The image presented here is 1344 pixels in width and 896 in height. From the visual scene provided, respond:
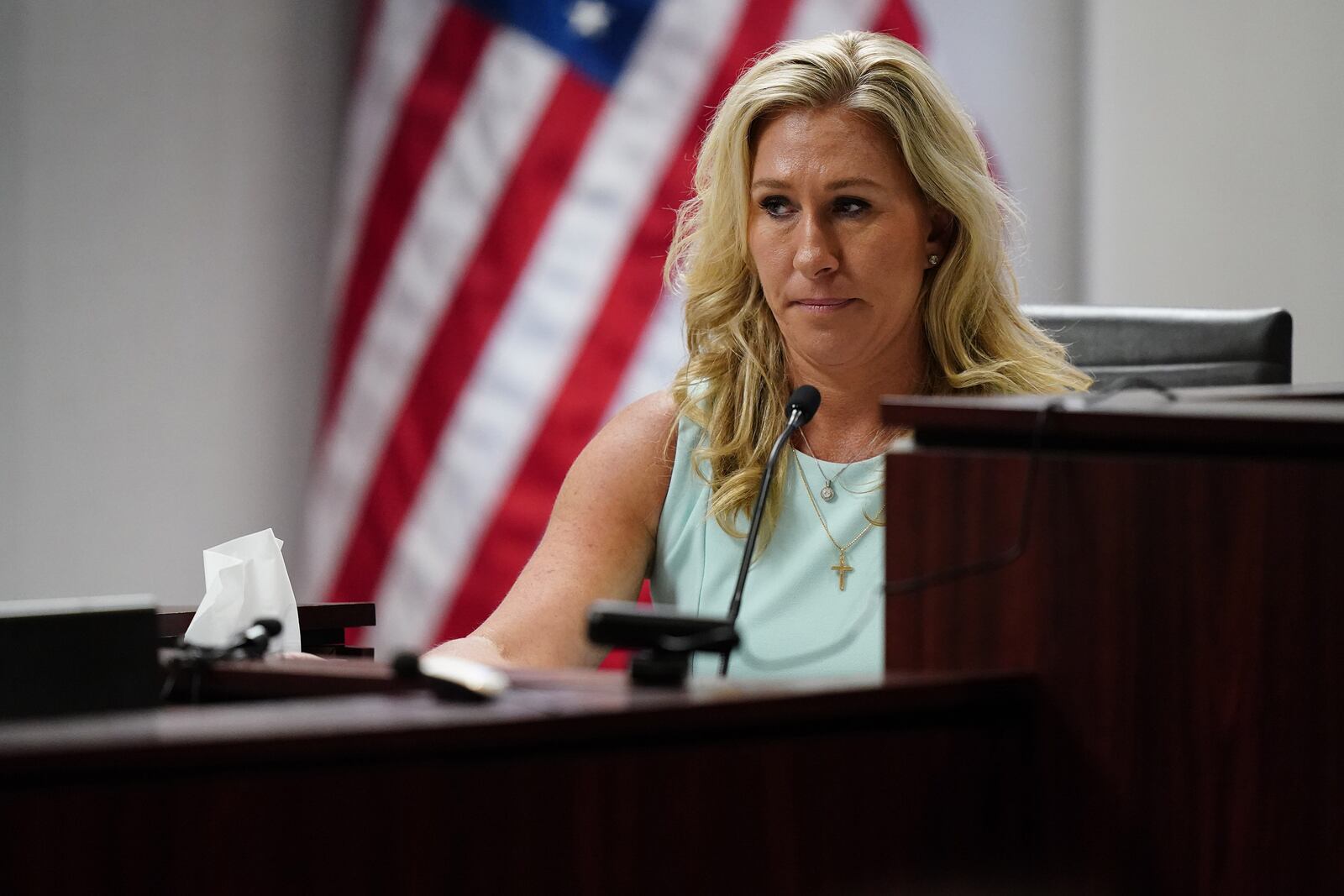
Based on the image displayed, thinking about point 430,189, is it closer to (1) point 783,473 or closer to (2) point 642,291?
(2) point 642,291

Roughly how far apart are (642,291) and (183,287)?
3.03ft

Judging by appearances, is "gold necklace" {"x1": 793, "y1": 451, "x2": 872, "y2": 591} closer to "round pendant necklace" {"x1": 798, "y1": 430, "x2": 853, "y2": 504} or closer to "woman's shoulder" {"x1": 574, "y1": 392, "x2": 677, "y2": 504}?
"round pendant necklace" {"x1": 798, "y1": 430, "x2": 853, "y2": 504}

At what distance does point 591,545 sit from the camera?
78.3 inches

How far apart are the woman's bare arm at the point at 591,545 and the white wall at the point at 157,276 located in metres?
1.27

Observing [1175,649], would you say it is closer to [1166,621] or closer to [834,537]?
[1166,621]

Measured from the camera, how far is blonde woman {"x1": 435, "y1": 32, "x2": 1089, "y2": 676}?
6.22 ft

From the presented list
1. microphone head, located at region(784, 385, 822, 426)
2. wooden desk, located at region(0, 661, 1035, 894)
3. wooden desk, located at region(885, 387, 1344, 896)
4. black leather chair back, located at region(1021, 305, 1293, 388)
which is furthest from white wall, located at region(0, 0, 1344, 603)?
wooden desk, located at region(0, 661, 1035, 894)

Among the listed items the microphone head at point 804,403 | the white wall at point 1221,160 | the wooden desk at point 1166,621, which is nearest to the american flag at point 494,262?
the white wall at point 1221,160

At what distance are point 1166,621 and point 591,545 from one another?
112 centimetres

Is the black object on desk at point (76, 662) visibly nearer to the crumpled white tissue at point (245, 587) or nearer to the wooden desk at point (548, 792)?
the wooden desk at point (548, 792)

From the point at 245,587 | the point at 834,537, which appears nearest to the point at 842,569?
the point at 834,537

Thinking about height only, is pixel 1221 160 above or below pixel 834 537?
above

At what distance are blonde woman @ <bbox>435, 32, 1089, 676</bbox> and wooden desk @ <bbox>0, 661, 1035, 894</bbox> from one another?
0.88 meters

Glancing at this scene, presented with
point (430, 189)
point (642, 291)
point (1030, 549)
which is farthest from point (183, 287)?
point (1030, 549)
